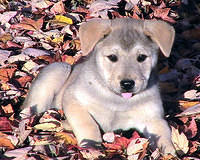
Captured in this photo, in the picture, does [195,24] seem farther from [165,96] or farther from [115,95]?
[115,95]

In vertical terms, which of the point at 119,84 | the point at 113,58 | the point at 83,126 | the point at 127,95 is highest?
the point at 113,58

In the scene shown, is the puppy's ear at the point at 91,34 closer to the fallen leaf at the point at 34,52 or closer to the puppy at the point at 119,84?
the puppy at the point at 119,84

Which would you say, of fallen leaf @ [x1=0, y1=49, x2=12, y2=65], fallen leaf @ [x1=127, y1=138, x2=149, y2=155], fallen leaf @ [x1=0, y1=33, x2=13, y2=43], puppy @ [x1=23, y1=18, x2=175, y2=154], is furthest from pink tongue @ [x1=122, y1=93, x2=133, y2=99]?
fallen leaf @ [x1=0, y1=33, x2=13, y2=43]

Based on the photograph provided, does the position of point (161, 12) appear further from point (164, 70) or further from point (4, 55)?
point (4, 55)

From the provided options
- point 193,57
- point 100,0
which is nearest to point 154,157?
point 193,57

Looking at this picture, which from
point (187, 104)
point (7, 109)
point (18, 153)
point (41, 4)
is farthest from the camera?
point (41, 4)

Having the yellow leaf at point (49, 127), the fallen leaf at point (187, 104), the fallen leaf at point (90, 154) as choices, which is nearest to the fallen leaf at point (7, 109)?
the yellow leaf at point (49, 127)

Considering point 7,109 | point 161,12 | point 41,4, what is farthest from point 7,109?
point 161,12
